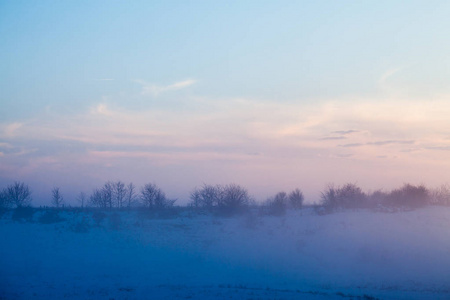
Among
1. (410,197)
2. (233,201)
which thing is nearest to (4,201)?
(233,201)

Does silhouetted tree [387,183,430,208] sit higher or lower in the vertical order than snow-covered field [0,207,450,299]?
higher

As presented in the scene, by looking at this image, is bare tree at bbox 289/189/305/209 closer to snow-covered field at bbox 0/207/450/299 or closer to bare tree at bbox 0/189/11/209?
snow-covered field at bbox 0/207/450/299

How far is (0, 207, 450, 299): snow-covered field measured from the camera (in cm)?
2322

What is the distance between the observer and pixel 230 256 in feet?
115

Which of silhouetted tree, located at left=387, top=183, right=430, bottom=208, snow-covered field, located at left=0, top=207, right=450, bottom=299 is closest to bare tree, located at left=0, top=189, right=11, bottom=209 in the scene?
snow-covered field, located at left=0, top=207, right=450, bottom=299

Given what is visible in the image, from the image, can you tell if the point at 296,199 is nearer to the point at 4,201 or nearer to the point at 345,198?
the point at 345,198

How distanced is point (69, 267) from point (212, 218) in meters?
16.7

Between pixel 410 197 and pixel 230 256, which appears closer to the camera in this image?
pixel 230 256

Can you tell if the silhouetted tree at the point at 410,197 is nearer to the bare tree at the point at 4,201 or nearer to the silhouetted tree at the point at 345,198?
the silhouetted tree at the point at 345,198

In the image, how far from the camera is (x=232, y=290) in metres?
22.5

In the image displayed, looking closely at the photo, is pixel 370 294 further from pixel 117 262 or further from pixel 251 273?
pixel 117 262

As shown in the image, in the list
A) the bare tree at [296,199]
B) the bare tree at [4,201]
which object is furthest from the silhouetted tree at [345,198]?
the bare tree at [4,201]

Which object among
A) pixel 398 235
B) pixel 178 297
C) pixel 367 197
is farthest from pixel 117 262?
pixel 367 197

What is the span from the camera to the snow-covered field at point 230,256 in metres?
23.2
